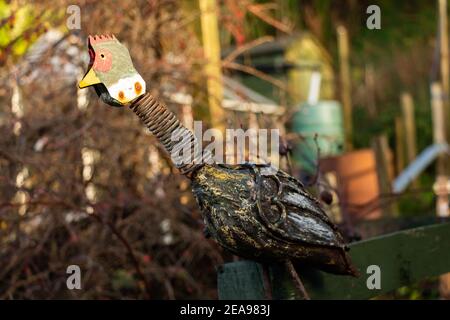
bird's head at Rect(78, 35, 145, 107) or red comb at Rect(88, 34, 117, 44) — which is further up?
red comb at Rect(88, 34, 117, 44)

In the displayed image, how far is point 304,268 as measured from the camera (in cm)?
308

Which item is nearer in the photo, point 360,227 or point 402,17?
point 360,227

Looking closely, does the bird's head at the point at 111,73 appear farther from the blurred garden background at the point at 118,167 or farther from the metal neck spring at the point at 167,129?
the blurred garden background at the point at 118,167

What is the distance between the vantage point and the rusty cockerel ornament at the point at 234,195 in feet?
8.52

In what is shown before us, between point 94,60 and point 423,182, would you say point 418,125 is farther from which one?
point 94,60

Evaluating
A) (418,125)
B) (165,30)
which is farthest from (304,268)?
(418,125)

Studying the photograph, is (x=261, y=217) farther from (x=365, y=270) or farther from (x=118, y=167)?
(x=118, y=167)

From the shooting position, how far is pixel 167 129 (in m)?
2.71

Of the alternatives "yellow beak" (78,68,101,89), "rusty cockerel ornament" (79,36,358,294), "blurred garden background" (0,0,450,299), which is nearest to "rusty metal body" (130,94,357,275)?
"rusty cockerel ornament" (79,36,358,294)

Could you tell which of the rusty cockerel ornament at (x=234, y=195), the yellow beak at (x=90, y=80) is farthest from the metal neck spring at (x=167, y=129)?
the yellow beak at (x=90, y=80)

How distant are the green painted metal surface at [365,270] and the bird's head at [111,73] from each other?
0.76 meters

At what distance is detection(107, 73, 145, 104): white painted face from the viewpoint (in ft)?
8.50

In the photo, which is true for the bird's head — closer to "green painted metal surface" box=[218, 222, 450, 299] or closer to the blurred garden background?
"green painted metal surface" box=[218, 222, 450, 299]
